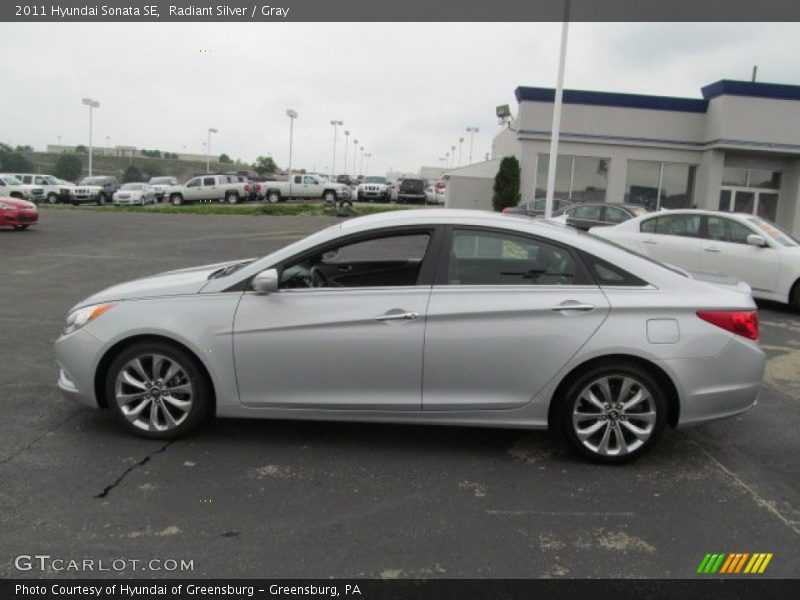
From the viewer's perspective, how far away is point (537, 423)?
450 centimetres

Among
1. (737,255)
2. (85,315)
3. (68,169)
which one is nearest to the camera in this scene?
(85,315)

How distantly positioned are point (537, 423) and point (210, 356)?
2157 millimetres

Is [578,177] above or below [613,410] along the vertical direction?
above

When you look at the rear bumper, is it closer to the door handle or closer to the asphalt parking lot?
the asphalt parking lot

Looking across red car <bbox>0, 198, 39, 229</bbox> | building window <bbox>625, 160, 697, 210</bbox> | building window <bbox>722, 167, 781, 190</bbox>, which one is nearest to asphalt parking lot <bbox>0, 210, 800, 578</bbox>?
red car <bbox>0, 198, 39, 229</bbox>

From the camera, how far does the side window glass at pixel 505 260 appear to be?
4578mm

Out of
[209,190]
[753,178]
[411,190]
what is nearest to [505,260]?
[753,178]

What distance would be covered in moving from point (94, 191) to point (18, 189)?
4.15 metres

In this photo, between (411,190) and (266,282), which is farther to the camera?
(411,190)

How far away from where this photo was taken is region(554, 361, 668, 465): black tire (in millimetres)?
4395

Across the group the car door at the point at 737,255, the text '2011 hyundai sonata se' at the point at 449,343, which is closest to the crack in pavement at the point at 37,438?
the text '2011 hyundai sonata se' at the point at 449,343

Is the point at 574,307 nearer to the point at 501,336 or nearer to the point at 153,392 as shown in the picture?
the point at 501,336

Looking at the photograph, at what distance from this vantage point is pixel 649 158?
28453 millimetres
